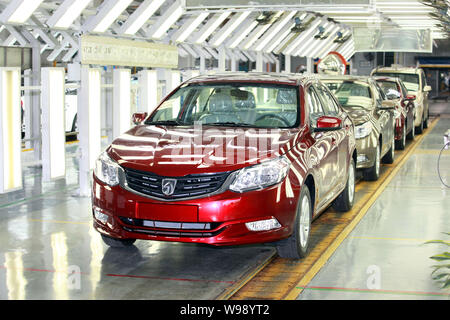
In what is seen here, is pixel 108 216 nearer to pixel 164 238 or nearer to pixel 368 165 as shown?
pixel 164 238

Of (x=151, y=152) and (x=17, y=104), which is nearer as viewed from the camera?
(x=151, y=152)

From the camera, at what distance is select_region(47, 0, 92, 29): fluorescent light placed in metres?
9.92

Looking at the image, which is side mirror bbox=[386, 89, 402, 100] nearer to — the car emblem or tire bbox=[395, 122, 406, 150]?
tire bbox=[395, 122, 406, 150]

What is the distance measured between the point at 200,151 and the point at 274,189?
0.72 metres

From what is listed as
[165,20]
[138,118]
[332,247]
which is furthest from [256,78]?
[165,20]

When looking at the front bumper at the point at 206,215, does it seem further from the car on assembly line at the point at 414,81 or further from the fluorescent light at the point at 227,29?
the car on assembly line at the point at 414,81

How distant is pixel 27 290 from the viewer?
581 cm

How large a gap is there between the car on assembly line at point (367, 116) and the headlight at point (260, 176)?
195 inches

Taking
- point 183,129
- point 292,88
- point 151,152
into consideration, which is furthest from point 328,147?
point 151,152

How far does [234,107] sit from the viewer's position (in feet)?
25.1

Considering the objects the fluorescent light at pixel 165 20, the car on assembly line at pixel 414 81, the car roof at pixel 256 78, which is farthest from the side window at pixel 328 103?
the car on assembly line at pixel 414 81

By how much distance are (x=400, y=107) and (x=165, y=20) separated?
580 centimetres

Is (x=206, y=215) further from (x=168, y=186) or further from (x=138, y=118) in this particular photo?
(x=138, y=118)

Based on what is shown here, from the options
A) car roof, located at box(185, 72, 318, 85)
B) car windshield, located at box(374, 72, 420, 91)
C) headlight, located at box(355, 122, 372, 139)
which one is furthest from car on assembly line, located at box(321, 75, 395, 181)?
car windshield, located at box(374, 72, 420, 91)
